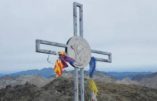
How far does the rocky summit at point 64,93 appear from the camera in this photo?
95.2 feet

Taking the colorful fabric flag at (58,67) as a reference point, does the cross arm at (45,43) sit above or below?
above

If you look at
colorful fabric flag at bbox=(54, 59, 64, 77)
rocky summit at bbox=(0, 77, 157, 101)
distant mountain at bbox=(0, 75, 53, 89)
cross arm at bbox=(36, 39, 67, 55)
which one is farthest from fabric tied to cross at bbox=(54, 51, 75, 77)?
distant mountain at bbox=(0, 75, 53, 89)

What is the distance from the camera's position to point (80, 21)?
38.3 ft

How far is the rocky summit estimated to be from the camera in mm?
29016

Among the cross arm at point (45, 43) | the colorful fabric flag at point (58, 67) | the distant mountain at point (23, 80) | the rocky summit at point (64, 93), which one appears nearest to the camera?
the cross arm at point (45, 43)

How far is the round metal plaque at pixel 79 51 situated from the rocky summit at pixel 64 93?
16.1 meters

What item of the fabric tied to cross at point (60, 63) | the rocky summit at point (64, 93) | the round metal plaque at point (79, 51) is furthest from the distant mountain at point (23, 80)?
the fabric tied to cross at point (60, 63)

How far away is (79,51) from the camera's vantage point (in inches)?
438

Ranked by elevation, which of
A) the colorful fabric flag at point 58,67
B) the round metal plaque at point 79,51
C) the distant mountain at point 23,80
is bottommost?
the distant mountain at point 23,80

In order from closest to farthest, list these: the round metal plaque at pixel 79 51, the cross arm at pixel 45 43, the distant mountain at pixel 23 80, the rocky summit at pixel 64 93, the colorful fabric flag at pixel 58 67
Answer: the cross arm at pixel 45 43 → the colorful fabric flag at pixel 58 67 → the round metal plaque at pixel 79 51 → the rocky summit at pixel 64 93 → the distant mountain at pixel 23 80

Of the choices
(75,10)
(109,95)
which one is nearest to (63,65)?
(75,10)

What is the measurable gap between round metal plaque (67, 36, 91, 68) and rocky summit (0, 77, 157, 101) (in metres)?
16.1

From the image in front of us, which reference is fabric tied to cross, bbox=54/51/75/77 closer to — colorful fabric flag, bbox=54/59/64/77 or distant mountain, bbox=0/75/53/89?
colorful fabric flag, bbox=54/59/64/77

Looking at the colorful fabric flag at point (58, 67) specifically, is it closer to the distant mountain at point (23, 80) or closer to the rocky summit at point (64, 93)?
the rocky summit at point (64, 93)
